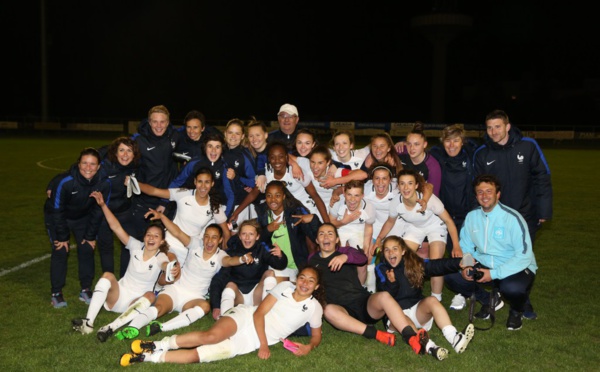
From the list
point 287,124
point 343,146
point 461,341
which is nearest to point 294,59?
point 287,124

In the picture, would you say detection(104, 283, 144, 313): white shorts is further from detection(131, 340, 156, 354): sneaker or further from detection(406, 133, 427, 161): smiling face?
detection(406, 133, 427, 161): smiling face

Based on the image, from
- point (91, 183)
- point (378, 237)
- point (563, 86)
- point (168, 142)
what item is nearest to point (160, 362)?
point (91, 183)

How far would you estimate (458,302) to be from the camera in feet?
20.2

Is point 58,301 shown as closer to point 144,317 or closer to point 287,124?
point 144,317

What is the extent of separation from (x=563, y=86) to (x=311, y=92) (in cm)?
2546

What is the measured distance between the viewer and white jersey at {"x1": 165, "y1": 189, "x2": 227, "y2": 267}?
6262 mm

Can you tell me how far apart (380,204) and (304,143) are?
1.12m

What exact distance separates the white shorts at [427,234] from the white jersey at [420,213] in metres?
0.03

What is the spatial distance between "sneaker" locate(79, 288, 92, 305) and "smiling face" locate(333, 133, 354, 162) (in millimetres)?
3221

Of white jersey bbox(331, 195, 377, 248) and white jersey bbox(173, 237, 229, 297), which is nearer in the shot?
white jersey bbox(173, 237, 229, 297)

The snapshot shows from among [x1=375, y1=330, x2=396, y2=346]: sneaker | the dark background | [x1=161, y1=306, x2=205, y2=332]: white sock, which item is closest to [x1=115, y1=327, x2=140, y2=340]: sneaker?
[x1=161, y1=306, x2=205, y2=332]: white sock

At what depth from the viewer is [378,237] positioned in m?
6.21

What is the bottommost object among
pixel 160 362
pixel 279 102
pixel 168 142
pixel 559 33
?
pixel 160 362

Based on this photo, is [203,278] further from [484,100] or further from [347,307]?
[484,100]
